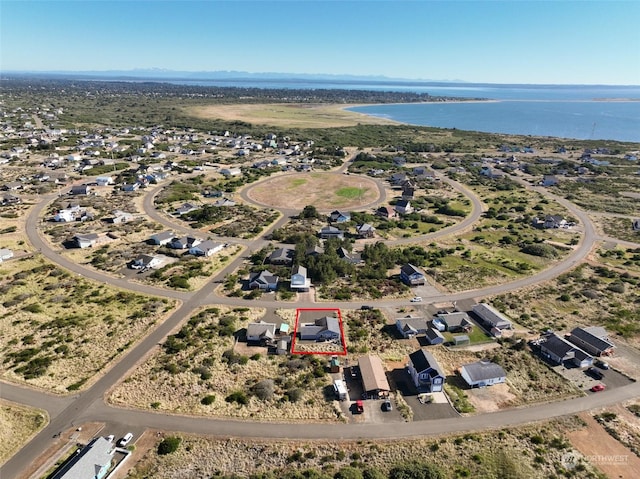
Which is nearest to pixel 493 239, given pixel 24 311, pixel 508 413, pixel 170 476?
pixel 508 413

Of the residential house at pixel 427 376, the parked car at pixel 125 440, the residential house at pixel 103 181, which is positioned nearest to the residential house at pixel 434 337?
the residential house at pixel 427 376

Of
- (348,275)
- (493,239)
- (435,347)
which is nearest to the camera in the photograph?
(435,347)

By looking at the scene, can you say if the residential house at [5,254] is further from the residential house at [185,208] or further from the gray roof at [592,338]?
the gray roof at [592,338]

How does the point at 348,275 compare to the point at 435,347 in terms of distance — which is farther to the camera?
the point at 348,275

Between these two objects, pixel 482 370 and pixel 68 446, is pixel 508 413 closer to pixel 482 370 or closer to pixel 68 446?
pixel 482 370

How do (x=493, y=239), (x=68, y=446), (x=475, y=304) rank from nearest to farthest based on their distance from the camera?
(x=68, y=446)
(x=475, y=304)
(x=493, y=239)

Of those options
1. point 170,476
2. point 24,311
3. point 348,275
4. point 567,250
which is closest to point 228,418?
point 170,476

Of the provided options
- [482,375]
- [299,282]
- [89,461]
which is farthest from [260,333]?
[482,375]
